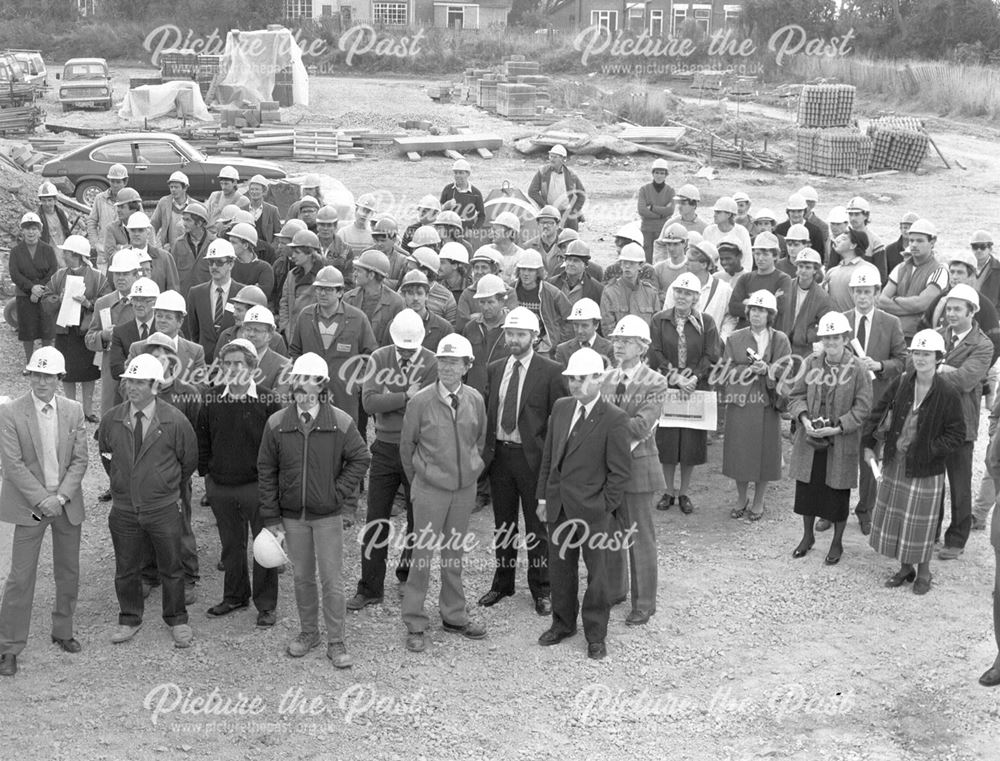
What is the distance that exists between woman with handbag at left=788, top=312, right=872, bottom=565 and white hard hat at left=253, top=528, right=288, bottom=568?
13.0 feet

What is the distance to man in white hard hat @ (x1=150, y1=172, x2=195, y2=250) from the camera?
13656 mm

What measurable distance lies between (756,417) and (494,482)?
248 centimetres

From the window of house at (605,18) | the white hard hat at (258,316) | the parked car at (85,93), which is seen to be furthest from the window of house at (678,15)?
the white hard hat at (258,316)

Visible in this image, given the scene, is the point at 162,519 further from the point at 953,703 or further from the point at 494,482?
the point at 953,703

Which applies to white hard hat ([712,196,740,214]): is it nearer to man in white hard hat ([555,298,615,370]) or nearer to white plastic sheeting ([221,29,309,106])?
man in white hard hat ([555,298,615,370])

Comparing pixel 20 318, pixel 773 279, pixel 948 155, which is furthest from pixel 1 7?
pixel 773 279

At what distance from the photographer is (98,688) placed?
7.41 m

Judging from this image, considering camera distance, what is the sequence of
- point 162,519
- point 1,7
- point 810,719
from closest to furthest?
point 810,719, point 162,519, point 1,7

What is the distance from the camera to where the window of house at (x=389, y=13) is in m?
69.2

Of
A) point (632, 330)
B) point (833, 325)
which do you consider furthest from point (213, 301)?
point (833, 325)

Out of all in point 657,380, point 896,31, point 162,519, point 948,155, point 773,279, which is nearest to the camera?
point 162,519

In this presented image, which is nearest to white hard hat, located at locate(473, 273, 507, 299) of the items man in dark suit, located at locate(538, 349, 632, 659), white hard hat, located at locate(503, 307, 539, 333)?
white hard hat, located at locate(503, 307, 539, 333)

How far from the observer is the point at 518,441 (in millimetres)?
8422

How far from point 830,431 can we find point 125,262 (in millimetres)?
5892
